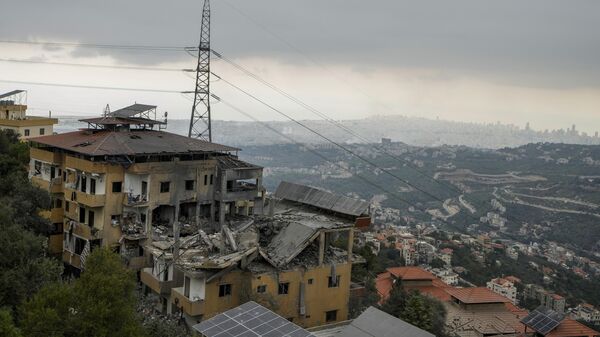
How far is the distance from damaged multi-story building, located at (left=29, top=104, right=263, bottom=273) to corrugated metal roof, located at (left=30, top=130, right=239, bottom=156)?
0.05 m

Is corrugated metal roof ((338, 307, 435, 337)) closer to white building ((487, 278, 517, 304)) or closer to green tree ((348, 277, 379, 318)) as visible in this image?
green tree ((348, 277, 379, 318))

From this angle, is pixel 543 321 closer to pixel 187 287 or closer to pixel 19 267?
pixel 187 287

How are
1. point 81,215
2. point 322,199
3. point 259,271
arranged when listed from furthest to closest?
point 322,199
point 81,215
point 259,271

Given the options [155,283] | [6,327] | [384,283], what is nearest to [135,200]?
[155,283]

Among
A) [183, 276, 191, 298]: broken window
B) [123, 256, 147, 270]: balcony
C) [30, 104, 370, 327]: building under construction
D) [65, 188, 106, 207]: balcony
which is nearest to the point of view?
[183, 276, 191, 298]: broken window

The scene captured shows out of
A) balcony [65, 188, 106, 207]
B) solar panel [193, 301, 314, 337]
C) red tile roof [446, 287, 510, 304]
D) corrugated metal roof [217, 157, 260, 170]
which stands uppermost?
corrugated metal roof [217, 157, 260, 170]

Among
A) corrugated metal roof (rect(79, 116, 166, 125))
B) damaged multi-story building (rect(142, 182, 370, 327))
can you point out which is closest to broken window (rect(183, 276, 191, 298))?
damaged multi-story building (rect(142, 182, 370, 327))

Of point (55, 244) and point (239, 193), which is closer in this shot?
point (55, 244)

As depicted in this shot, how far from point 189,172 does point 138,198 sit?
2.96 m

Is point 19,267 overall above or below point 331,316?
above

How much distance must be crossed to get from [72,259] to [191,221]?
5.94 meters

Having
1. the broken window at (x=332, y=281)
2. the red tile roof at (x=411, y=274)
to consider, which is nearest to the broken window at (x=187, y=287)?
the broken window at (x=332, y=281)

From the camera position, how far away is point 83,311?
14.5m

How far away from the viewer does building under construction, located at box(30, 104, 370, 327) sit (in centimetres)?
2334
